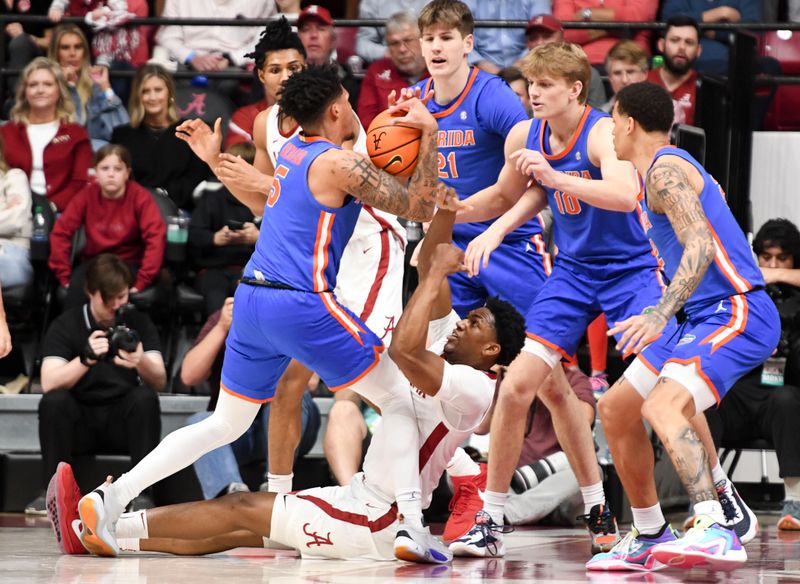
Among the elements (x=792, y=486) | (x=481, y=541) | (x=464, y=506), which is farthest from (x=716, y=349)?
(x=792, y=486)

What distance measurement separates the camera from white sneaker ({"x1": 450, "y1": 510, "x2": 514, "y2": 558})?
20.1 ft

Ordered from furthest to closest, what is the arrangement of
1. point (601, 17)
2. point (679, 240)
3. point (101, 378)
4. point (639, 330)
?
point (601, 17) < point (101, 378) < point (679, 240) < point (639, 330)

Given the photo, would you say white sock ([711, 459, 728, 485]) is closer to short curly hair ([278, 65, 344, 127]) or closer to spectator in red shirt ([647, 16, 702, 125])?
short curly hair ([278, 65, 344, 127])

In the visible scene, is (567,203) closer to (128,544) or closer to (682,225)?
(682,225)

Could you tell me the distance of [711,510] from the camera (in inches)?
203

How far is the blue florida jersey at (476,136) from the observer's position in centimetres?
689

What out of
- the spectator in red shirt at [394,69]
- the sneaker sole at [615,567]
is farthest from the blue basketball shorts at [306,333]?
the spectator in red shirt at [394,69]

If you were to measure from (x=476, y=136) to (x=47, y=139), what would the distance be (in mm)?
4252

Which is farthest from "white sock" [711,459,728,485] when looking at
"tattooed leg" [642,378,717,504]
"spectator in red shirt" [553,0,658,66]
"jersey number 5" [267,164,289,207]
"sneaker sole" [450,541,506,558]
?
"spectator in red shirt" [553,0,658,66]

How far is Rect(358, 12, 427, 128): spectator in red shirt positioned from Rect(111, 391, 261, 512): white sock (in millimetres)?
Result: 4298

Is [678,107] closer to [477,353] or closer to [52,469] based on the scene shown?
[477,353]

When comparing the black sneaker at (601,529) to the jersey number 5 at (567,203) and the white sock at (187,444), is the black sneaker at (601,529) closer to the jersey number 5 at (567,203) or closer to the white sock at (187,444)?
the jersey number 5 at (567,203)

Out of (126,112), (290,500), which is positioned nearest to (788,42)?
(126,112)

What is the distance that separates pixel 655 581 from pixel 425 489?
1269 millimetres
